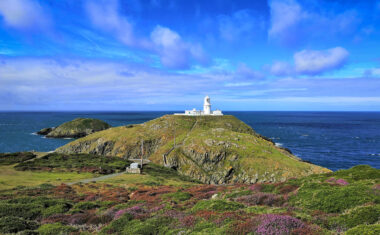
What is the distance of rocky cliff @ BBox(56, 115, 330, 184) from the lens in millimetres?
57875

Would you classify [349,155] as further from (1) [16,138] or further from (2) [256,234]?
(1) [16,138]

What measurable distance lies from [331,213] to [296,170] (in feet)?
152

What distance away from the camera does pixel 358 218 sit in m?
10.6

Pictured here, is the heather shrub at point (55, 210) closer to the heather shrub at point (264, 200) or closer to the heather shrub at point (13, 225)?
the heather shrub at point (13, 225)

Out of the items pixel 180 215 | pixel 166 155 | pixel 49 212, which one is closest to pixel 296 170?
pixel 166 155

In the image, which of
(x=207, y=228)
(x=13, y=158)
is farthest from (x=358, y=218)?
(x=13, y=158)

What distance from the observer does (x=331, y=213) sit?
13117 millimetres

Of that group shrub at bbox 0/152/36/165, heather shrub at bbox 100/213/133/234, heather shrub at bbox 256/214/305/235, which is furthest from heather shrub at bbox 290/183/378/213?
shrub at bbox 0/152/36/165

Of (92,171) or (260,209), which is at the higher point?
(260,209)

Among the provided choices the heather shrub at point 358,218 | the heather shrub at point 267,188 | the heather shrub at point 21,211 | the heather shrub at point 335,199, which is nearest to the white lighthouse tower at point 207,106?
the heather shrub at point 267,188

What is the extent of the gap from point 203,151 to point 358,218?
56.1m

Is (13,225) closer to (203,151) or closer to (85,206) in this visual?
(85,206)

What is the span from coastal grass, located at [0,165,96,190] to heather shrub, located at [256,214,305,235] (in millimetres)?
37717

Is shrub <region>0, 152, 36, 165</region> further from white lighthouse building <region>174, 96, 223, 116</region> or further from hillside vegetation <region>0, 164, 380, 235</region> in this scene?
white lighthouse building <region>174, 96, 223, 116</region>
